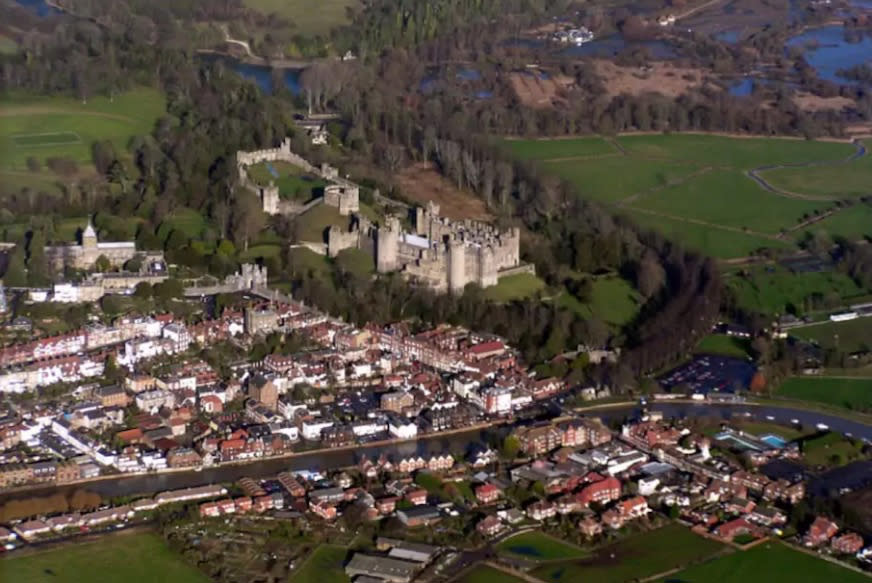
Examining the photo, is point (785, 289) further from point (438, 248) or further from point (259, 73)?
point (259, 73)

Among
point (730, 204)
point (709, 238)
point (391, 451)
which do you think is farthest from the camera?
point (730, 204)

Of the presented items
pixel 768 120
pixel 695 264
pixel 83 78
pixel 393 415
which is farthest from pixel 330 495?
pixel 768 120

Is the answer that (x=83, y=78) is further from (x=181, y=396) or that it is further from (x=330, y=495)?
(x=330, y=495)

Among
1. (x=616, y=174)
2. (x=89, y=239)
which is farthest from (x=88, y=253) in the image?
(x=616, y=174)

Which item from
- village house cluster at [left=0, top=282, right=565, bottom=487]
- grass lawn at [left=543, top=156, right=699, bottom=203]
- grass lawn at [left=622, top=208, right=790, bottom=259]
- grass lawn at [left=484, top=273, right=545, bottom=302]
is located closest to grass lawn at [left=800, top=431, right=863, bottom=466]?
village house cluster at [left=0, top=282, right=565, bottom=487]

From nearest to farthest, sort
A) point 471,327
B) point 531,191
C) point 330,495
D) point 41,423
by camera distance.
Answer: point 330,495, point 41,423, point 471,327, point 531,191

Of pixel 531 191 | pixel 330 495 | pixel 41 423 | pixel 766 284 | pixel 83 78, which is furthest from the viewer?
pixel 83 78
